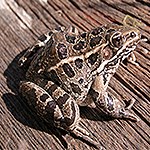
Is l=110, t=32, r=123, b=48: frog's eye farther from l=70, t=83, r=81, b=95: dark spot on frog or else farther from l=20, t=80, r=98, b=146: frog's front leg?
l=20, t=80, r=98, b=146: frog's front leg

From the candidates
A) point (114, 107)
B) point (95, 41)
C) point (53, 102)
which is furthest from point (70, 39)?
point (114, 107)

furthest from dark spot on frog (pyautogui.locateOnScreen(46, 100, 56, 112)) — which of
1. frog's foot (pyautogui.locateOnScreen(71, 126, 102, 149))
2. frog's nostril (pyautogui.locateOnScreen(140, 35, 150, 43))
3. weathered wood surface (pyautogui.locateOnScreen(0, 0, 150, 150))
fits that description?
frog's nostril (pyautogui.locateOnScreen(140, 35, 150, 43))

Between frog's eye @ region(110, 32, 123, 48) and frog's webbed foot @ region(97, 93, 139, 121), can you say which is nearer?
frog's webbed foot @ region(97, 93, 139, 121)

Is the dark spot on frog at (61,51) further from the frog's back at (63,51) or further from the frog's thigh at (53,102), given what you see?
the frog's thigh at (53,102)

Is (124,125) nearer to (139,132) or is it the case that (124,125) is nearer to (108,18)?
(139,132)

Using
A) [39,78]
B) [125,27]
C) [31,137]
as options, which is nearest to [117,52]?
[125,27]

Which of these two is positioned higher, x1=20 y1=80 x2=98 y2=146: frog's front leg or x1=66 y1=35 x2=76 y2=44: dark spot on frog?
x1=66 y1=35 x2=76 y2=44: dark spot on frog

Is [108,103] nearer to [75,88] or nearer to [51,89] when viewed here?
[75,88]

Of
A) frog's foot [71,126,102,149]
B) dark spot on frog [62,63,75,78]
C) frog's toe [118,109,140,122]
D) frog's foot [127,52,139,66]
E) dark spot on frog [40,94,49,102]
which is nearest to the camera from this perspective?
frog's foot [71,126,102,149]
